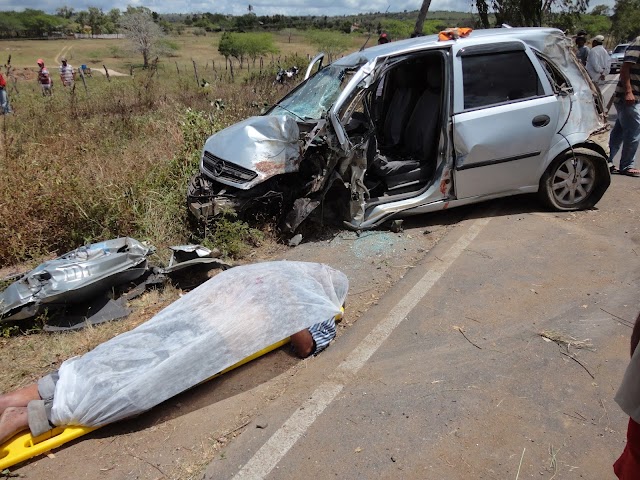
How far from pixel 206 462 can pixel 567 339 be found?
2544 millimetres

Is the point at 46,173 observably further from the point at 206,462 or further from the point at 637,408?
the point at 637,408

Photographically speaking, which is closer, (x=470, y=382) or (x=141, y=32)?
(x=470, y=382)

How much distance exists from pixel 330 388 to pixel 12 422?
1.78m

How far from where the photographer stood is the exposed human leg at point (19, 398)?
2666 mm

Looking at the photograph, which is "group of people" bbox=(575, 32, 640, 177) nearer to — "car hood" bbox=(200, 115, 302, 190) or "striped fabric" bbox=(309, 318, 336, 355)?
"car hood" bbox=(200, 115, 302, 190)

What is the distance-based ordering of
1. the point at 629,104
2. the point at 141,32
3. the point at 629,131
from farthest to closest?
the point at 141,32 → the point at 629,131 → the point at 629,104

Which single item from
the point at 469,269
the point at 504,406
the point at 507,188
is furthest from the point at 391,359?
the point at 507,188

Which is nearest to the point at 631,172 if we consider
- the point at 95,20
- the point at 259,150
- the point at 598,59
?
the point at 598,59

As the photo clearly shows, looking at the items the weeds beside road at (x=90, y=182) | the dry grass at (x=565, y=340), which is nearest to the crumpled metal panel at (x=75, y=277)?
the weeds beside road at (x=90, y=182)

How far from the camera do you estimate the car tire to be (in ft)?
17.3

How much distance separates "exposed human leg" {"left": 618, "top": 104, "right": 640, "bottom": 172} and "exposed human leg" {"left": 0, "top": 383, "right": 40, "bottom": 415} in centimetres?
752

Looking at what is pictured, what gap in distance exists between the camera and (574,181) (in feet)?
17.8

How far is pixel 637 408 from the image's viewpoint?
1439 mm

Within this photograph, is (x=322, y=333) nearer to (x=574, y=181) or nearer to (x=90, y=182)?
(x=90, y=182)
